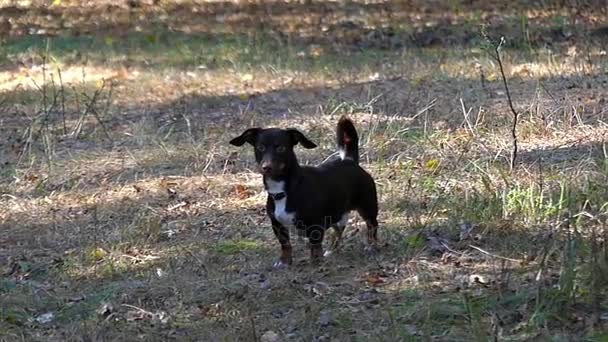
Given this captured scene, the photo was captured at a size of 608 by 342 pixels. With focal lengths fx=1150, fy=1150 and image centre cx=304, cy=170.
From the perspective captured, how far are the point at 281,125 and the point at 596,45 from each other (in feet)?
17.5

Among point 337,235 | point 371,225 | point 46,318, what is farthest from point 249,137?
point 46,318

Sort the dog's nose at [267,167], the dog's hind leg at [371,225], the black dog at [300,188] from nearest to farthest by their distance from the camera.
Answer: the dog's nose at [267,167], the black dog at [300,188], the dog's hind leg at [371,225]

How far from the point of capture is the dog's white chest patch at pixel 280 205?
6758 mm

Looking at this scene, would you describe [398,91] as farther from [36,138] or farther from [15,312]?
[15,312]

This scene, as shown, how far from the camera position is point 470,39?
15922mm

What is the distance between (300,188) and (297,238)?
1.03 metres

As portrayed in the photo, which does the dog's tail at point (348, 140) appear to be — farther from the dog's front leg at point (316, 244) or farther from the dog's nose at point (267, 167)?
the dog's nose at point (267, 167)

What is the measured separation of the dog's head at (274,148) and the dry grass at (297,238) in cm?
69

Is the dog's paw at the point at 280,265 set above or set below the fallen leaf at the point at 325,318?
below

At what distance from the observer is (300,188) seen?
22.3ft

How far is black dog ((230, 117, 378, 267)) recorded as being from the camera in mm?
6715

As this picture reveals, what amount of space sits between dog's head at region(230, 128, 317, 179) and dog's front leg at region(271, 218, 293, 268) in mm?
376

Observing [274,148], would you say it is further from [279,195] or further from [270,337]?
[270,337]

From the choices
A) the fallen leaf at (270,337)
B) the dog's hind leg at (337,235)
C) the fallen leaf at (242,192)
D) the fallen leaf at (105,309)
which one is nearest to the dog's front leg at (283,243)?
the dog's hind leg at (337,235)
